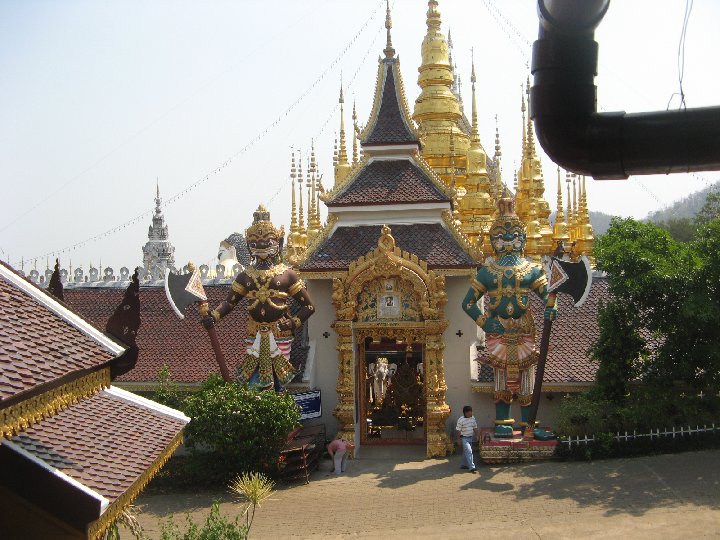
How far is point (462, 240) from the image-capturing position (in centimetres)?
1683

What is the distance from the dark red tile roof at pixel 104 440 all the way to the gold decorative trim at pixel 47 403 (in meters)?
0.34

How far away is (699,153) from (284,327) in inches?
511

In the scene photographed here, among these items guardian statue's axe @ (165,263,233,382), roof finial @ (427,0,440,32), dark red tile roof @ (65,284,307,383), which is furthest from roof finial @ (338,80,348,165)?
guardian statue's axe @ (165,263,233,382)

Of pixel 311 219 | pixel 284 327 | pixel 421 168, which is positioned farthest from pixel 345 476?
pixel 311 219

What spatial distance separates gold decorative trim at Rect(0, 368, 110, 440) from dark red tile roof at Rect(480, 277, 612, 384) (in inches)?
420

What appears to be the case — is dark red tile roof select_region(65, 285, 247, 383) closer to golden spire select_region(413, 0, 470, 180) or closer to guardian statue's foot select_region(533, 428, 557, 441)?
guardian statue's foot select_region(533, 428, 557, 441)

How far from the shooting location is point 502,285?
15422 mm

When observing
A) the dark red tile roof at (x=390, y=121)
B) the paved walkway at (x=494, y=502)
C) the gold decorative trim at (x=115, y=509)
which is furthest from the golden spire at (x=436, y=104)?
the gold decorative trim at (x=115, y=509)

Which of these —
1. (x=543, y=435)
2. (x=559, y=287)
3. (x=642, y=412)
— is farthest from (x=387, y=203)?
(x=642, y=412)

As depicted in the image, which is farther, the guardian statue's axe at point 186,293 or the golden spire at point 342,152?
the golden spire at point 342,152

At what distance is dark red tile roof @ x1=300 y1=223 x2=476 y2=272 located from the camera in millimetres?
16578

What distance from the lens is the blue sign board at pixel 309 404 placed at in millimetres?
16367

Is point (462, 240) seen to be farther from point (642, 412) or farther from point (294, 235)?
point (294, 235)

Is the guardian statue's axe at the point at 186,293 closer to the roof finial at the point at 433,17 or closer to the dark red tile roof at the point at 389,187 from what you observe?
the dark red tile roof at the point at 389,187
